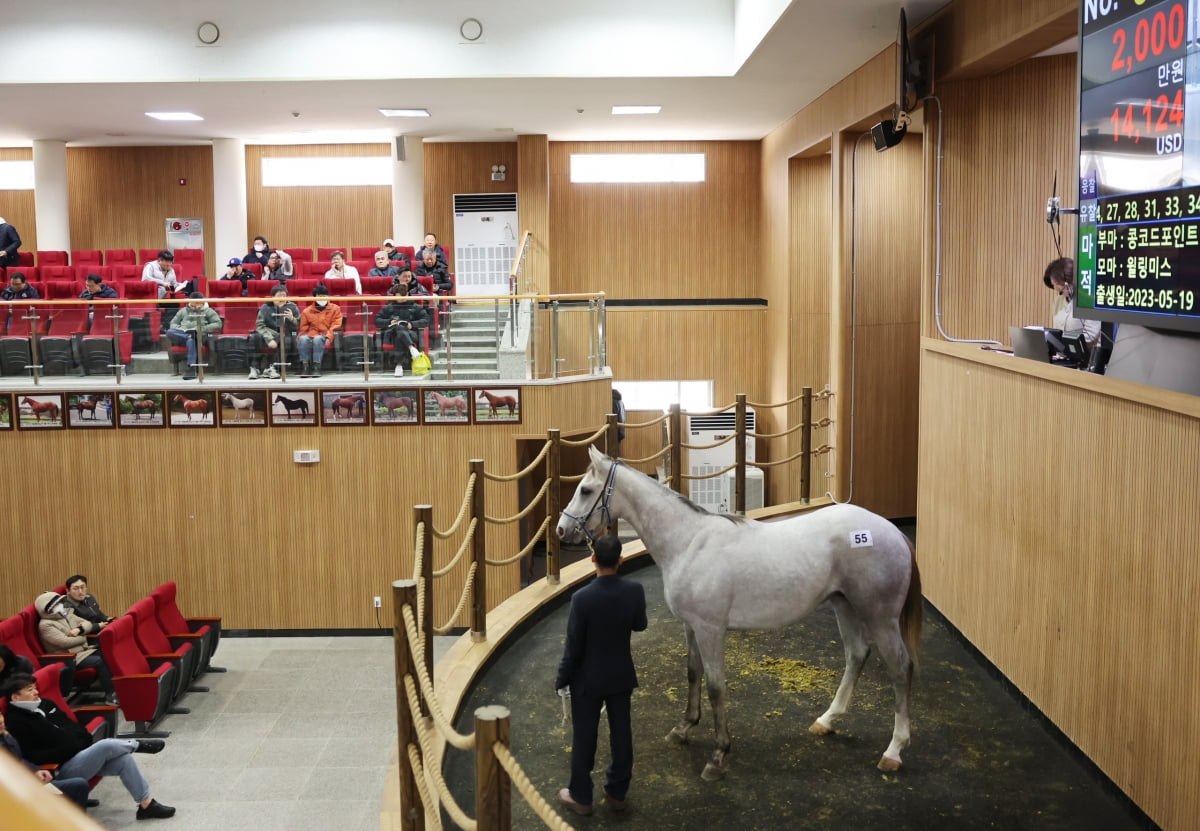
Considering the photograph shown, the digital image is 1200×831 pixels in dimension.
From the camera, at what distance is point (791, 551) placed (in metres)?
5.34

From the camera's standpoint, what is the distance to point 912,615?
550cm

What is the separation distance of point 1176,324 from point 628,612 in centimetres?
249

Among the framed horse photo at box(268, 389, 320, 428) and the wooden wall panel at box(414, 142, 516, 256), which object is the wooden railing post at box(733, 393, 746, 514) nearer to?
the framed horse photo at box(268, 389, 320, 428)

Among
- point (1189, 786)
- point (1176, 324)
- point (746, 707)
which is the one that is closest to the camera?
point (1176, 324)

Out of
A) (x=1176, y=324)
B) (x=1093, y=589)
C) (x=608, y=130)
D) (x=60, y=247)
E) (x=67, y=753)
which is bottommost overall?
(x=67, y=753)

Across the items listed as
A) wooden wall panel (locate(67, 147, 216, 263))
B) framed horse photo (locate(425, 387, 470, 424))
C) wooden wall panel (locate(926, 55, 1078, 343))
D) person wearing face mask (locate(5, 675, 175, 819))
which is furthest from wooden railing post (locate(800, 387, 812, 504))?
wooden wall panel (locate(67, 147, 216, 263))

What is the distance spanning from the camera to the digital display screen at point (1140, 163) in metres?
3.96

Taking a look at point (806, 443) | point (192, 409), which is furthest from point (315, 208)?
point (806, 443)

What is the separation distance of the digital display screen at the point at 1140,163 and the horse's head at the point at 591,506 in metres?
2.35

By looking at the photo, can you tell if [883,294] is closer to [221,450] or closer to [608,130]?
[608,130]

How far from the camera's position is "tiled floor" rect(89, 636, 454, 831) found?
8.46 m

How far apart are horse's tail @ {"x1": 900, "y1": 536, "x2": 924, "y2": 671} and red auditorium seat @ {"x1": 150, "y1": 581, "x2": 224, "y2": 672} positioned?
8018 mm

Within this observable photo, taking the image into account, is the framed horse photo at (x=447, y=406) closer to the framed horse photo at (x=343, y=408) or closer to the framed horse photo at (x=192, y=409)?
the framed horse photo at (x=343, y=408)

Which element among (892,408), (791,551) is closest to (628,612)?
(791,551)
